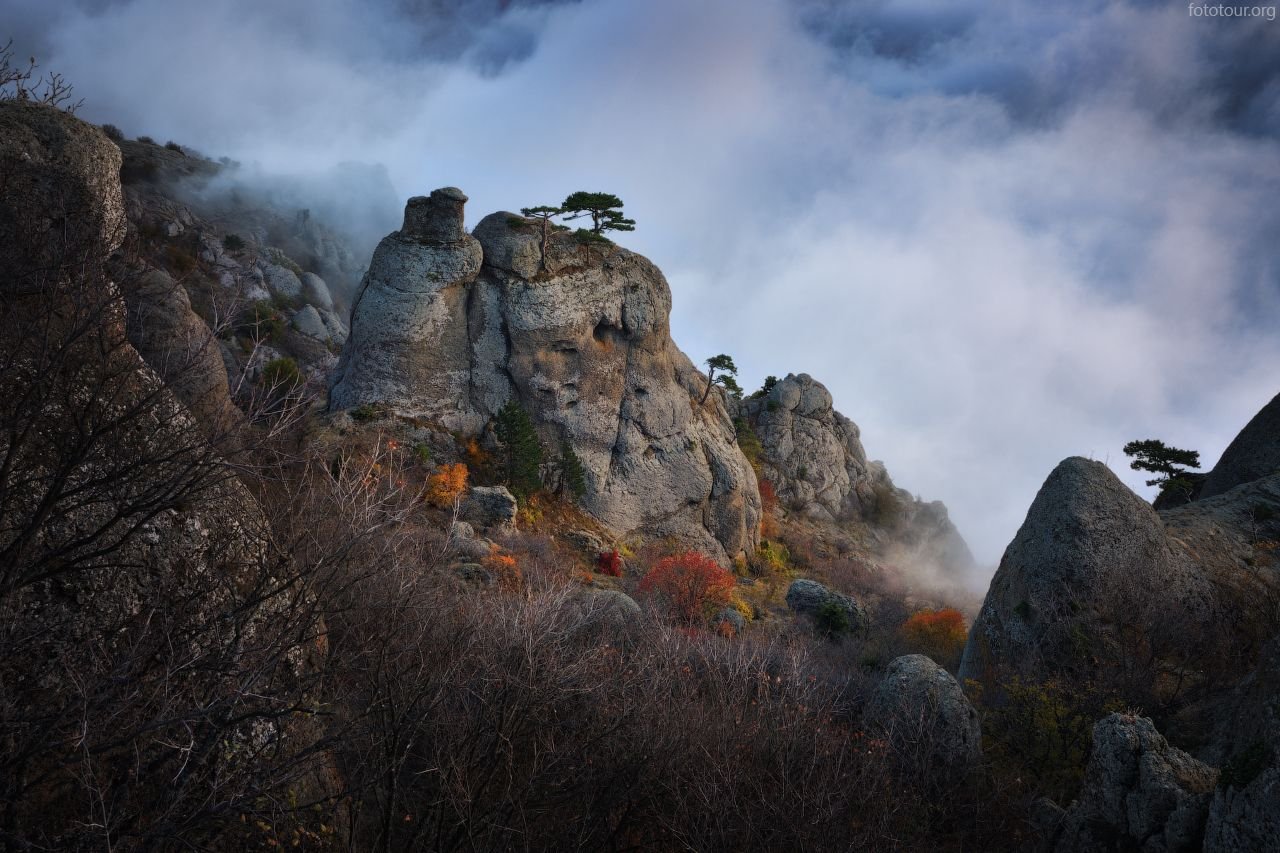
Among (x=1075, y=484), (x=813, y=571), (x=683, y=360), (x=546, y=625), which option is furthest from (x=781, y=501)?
(x=546, y=625)

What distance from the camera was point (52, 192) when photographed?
6906mm

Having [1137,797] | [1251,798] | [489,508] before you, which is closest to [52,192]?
[1251,798]

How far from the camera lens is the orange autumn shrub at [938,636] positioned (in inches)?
1008

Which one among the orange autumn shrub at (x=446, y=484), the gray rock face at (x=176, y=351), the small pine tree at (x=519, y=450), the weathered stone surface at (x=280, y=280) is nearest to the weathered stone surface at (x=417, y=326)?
the small pine tree at (x=519, y=450)

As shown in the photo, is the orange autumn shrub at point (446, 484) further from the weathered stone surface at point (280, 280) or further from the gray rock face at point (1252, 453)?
the weathered stone surface at point (280, 280)

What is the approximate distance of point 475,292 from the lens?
3978 centimetres

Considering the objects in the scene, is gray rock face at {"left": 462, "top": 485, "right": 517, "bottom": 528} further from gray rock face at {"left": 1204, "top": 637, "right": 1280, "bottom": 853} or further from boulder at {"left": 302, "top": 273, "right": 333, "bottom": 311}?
boulder at {"left": 302, "top": 273, "right": 333, "bottom": 311}

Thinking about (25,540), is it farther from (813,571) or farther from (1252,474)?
(813,571)

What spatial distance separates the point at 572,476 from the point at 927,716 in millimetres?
27481

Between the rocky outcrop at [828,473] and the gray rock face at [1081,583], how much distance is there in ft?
128

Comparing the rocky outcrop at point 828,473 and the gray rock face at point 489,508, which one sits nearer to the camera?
the gray rock face at point 489,508

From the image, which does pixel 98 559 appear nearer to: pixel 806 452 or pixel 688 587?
pixel 688 587

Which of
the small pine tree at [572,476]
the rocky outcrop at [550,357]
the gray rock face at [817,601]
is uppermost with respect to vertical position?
the rocky outcrop at [550,357]

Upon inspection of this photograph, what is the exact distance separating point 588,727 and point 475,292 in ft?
110
